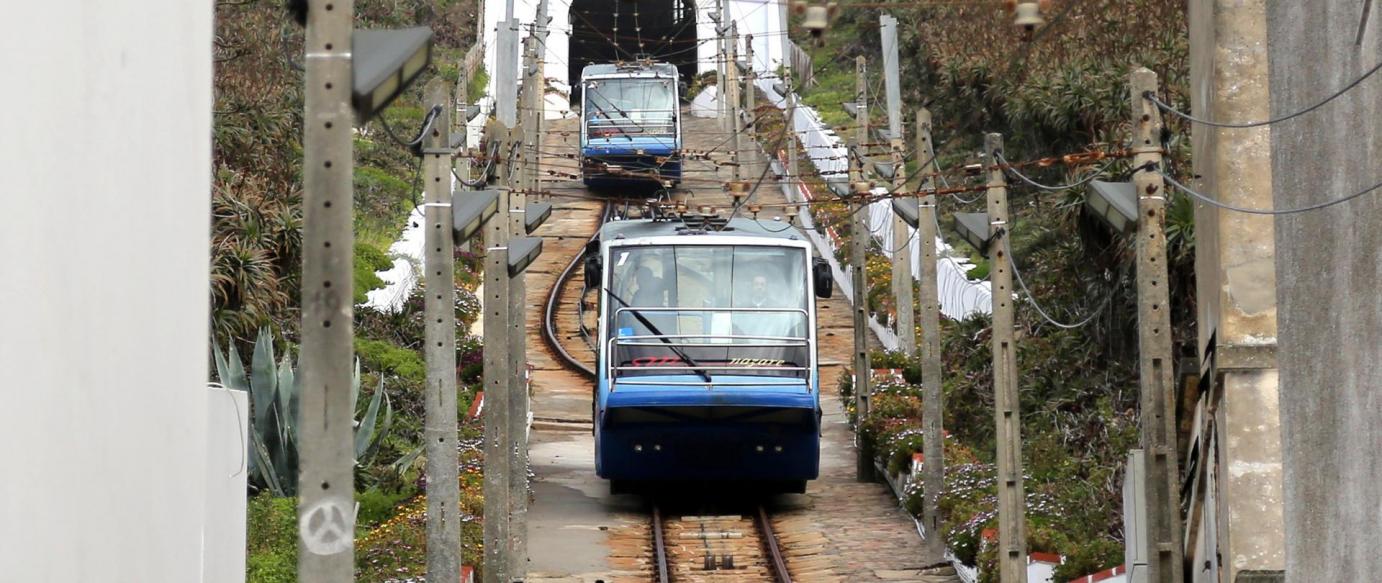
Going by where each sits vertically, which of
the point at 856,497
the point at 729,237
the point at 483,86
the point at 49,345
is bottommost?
the point at 856,497

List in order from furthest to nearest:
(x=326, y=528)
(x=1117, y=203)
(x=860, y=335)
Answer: (x=860, y=335) < (x=1117, y=203) < (x=326, y=528)

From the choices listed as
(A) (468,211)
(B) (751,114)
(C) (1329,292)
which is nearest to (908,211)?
(A) (468,211)

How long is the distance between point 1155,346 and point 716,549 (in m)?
8.18

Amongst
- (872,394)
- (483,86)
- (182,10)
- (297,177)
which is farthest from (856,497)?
(483,86)

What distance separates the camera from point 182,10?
10203 millimetres

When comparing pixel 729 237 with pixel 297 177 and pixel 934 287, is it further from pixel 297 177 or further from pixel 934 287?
pixel 297 177

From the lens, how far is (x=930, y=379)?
21.1 metres

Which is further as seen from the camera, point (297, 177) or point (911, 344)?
point (297, 177)

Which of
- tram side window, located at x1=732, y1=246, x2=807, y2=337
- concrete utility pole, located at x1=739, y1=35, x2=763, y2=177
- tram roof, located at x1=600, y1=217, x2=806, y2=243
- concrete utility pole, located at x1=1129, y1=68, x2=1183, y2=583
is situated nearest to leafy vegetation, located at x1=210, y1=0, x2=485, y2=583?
tram roof, located at x1=600, y1=217, x2=806, y2=243

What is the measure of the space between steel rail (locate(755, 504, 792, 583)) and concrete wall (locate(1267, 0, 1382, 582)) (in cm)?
907

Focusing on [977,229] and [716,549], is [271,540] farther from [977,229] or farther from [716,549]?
[977,229]

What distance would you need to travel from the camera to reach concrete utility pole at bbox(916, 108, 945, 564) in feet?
68.8

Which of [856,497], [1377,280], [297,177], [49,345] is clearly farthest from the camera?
[297,177]

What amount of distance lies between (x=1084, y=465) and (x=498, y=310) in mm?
7427
